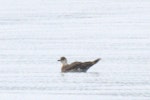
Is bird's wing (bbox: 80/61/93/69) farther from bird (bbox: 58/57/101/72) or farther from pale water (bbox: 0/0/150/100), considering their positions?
pale water (bbox: 0/0/150/100)

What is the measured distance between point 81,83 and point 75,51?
3.91 metres

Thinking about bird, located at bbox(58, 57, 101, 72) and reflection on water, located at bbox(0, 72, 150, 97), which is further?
bird, located at bbox(58, 57, 101, 72)

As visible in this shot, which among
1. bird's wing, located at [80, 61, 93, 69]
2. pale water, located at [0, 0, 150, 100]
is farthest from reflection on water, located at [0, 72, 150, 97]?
bird's wing, located at [80, 61, 93, 69]

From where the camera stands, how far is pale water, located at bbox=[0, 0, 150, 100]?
48.2 ft

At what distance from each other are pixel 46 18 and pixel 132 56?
33.4 feet

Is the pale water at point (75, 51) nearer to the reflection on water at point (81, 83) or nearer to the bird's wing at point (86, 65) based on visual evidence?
the reflection on water at point (81, 83)

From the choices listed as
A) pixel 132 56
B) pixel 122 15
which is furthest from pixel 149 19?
pixel 132 56

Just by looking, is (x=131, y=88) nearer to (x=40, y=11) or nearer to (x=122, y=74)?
(x=122, y=74)

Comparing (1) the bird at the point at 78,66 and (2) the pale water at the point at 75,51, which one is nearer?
(2) the pale water at the point at 75,51

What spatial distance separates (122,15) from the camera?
2802cm

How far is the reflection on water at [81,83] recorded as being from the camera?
572 inches

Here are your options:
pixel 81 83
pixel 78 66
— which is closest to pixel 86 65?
pixel 78 66

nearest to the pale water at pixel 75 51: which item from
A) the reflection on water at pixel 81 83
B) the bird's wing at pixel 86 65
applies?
the reflection on water at pixel 81 83

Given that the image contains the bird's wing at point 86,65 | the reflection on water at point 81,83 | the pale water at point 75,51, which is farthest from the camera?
the bird's wing at point 86,65
